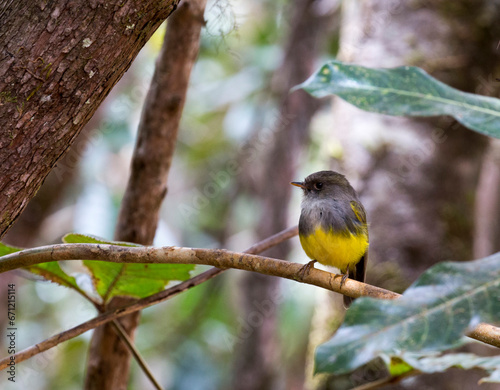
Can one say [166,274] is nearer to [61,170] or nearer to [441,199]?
[441,199]

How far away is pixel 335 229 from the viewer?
8.62 ft

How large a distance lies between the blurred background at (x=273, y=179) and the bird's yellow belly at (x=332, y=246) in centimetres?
71

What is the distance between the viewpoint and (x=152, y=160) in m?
2.44

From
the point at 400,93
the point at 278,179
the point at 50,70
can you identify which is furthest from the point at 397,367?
the point at 278,179

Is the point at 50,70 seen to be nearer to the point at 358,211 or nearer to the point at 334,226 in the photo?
the point at 334,226

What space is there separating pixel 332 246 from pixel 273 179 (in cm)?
249

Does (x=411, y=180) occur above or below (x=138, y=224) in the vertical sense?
above

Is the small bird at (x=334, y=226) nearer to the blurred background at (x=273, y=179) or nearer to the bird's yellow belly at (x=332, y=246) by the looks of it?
the bird's yellow belly at (x=332, y=246)

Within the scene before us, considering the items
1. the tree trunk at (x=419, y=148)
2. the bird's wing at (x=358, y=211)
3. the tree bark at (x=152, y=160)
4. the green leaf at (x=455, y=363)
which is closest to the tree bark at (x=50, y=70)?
the tree bark at (x=152, y=160)

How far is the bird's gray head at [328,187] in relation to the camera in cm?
291

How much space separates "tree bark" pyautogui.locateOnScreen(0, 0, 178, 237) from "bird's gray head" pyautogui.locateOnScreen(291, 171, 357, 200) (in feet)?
5.55

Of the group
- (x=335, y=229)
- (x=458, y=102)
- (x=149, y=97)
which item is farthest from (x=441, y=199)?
(x=149, y=97)

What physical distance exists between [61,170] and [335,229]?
107 inches

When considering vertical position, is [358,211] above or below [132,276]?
above
